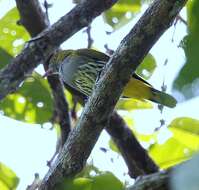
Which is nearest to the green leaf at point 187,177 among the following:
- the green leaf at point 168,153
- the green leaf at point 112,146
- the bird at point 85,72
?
the green leaf at point 168,153

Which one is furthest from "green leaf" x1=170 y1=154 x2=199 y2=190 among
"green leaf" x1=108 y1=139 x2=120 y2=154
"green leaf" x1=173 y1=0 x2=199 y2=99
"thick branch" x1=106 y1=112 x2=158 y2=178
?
"green leaf" x1=108 y1=139 x2=120 y2=154

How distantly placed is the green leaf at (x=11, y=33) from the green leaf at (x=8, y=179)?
1039mm

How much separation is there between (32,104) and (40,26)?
497mm

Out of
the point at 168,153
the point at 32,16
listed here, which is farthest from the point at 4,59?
the point at 168,153

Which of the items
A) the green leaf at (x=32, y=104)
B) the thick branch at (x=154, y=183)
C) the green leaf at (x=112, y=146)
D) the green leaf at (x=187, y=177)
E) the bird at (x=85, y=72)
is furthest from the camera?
the bird at (x=85, y=72)

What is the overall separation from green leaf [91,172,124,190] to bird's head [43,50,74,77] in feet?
9.83

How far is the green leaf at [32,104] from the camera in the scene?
10.3 ft

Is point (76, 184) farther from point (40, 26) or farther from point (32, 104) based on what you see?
point (40, 26)

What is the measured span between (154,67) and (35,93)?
30.1 inches

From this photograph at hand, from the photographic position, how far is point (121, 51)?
1521 millimetres

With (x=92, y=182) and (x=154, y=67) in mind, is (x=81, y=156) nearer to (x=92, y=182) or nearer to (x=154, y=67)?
(x=92, y=182)

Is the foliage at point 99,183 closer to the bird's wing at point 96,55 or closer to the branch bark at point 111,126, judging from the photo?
→ the branch bark at point 111,126

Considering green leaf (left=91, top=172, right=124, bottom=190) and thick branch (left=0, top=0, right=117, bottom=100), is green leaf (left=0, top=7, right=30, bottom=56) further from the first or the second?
green leaf (left=91, top=172, right=124, bottom=190)

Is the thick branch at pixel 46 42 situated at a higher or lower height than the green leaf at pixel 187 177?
higher
